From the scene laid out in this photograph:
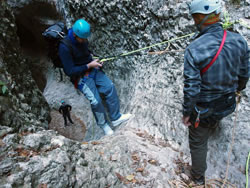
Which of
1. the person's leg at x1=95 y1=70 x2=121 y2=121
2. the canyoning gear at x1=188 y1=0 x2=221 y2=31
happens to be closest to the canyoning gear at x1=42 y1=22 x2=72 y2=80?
the person's leg at x1=95 y1=70 x2=121 y2=121

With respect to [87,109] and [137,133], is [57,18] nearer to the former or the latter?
[87,109]

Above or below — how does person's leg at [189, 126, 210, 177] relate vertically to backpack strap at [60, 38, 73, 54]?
below

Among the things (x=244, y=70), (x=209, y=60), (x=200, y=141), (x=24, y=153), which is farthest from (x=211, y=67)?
(x=24, y=153)

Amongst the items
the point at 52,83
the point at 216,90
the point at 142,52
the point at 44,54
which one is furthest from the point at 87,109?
the point at 216,90

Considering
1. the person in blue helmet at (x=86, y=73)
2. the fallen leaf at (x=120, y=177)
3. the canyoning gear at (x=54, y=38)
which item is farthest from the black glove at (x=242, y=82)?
the canyoning gear at (x=54, y=38)

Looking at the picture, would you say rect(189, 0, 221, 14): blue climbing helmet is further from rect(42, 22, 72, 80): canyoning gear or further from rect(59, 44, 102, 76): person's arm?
rect(42, 22, 72, 80): canyoning gear

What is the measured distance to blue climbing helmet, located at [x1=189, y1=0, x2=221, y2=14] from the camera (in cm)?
157

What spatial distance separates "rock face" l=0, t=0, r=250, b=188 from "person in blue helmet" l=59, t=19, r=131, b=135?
47 cm

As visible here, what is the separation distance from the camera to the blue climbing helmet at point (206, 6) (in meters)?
1.57

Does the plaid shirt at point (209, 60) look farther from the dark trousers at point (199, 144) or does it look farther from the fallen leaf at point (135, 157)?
the fallen leaf at point (135, 157)

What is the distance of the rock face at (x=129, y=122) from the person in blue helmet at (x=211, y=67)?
2.95 feet

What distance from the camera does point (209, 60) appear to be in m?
1.67

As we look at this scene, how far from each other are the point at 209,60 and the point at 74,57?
2696mm

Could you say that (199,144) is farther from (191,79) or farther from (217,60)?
(217,60)
